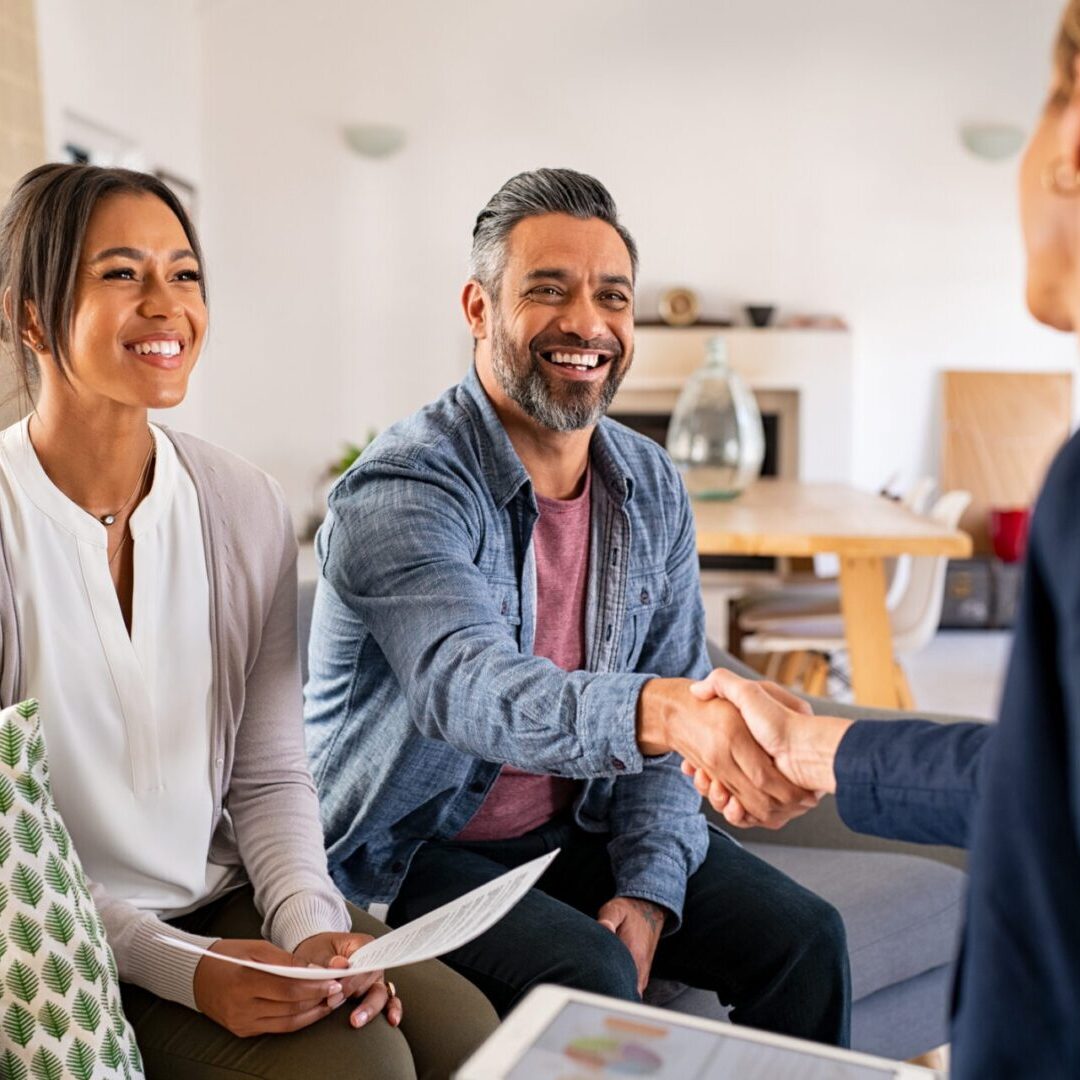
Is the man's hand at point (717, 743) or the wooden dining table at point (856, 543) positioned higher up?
the man's hand at point (717, 743)

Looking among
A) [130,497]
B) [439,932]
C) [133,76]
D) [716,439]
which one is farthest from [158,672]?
[133,76]

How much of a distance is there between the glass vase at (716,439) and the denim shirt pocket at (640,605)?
2099mm

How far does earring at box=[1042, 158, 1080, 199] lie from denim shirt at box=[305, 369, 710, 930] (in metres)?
0.72

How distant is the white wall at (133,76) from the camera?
4.70 meters

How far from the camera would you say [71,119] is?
4863 mm

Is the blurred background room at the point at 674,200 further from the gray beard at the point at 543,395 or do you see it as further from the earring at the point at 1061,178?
the earring at the point at 1061,178

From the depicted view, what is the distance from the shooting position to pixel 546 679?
1.38m

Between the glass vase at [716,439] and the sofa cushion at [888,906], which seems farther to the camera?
the glass vase at [716,439]

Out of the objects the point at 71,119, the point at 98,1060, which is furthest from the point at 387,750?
the point at 71,119

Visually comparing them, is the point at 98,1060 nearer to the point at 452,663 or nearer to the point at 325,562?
the point at 452,663

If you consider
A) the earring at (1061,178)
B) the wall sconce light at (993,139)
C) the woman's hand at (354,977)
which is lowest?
the woman's hand at (354,977)

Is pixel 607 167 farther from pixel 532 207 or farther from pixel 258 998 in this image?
pixel 258 998

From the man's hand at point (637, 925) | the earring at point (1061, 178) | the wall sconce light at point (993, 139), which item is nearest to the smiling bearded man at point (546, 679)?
the man's hand at point (637, 925)

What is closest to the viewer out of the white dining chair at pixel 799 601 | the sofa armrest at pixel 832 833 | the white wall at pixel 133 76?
the sofa armrest at pixel 832 833
